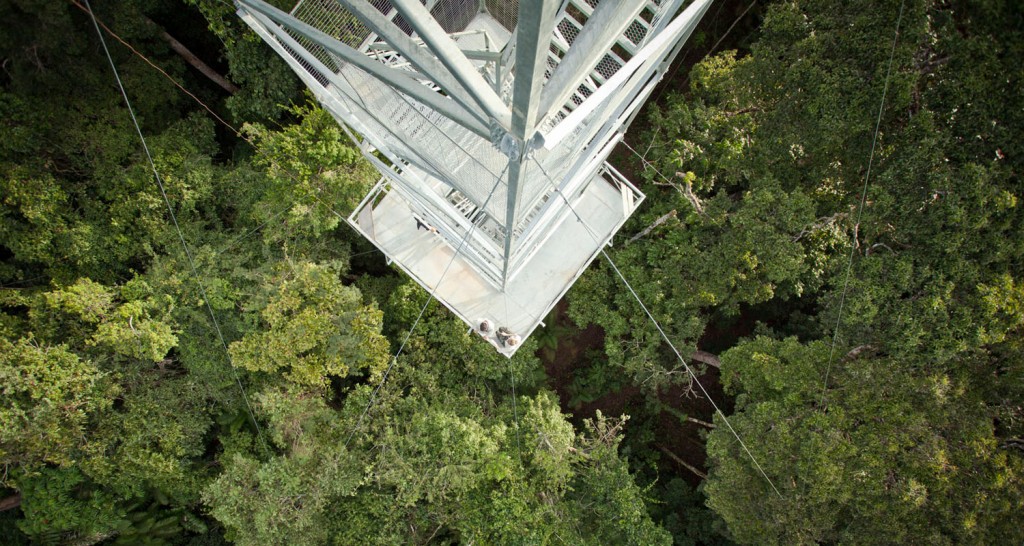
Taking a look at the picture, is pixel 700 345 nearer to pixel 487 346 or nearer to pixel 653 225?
pixel 653 225

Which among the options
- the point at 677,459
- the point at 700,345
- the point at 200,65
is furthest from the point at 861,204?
the point at 200,65

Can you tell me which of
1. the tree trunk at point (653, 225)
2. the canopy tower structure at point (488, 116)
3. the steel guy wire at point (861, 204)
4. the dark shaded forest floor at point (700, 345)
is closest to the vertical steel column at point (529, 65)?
the canopy tower structure at point (488, 116)

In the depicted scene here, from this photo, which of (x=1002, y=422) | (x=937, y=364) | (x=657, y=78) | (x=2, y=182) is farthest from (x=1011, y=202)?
(x=2, y=182)

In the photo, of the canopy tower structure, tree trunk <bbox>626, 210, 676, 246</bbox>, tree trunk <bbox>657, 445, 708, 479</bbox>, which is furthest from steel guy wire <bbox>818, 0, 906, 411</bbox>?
tree trunk <bbox>657, 445, 708, 479</bbox>

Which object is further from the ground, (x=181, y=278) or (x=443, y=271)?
(x=443, y=271)

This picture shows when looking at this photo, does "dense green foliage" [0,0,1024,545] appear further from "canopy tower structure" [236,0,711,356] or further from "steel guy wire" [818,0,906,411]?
"canopy tower structure" [236,0,711,356]

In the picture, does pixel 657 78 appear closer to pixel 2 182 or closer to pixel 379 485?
pixel 379 485

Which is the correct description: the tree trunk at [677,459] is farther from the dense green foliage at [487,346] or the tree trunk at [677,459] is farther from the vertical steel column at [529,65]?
the vertical steel column at [529,65]
